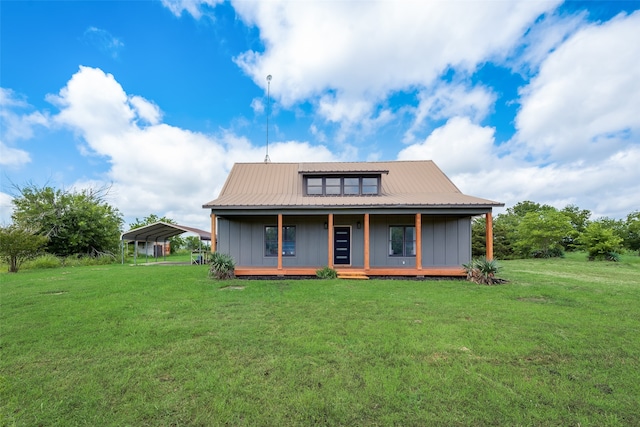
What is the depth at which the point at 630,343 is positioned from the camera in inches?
172

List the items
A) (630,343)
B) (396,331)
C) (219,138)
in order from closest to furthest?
(630,343) → (396,331) → (219,138)

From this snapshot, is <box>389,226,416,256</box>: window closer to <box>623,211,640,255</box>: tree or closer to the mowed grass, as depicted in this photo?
the mowed grass

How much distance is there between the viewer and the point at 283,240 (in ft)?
42.1

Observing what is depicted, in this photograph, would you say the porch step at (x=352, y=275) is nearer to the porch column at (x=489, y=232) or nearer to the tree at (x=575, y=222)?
the porch column at (x=489, y=232)

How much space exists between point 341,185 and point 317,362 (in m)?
10.6

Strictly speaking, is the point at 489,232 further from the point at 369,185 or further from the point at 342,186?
the point at 342,186

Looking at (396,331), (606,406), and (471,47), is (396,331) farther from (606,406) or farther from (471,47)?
(471,47)

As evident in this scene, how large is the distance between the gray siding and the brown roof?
40.3 inches

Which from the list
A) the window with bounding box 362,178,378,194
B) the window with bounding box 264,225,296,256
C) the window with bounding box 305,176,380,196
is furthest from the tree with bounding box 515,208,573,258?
the window with bounding box 264,225,296,256

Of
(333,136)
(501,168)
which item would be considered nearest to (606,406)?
(333,136)

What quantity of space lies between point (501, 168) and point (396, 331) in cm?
2449

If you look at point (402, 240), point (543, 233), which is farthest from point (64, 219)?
point (543, 233)

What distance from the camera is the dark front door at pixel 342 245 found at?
12.8 meters

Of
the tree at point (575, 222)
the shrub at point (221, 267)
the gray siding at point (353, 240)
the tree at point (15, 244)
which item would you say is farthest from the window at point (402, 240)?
the tree at point (575, 222)
